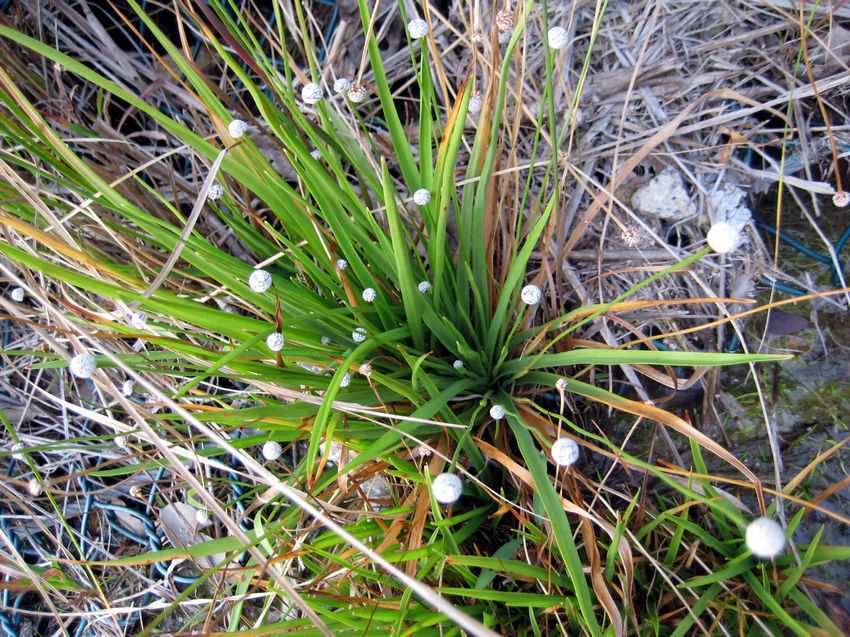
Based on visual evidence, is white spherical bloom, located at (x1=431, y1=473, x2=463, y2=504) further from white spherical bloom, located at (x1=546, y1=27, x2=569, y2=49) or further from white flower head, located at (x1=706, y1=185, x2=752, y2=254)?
white flower head, located at (x1=706, y1=185, x2=752, y2=254)

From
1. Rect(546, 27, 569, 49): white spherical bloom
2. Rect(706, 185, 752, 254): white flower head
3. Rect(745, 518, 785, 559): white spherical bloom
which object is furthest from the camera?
Rect(706, 185, 752, 254): white flower head

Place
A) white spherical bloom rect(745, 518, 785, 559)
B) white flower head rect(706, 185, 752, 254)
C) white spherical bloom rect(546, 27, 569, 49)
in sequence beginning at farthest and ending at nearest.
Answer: white flower head rect(706, 185, 752, 254) → white spherical bloom rect(546, 27, 569, 49) → white spherical bloom rect(745, 518, 785, 559)

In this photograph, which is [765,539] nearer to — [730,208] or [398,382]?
[398,382]

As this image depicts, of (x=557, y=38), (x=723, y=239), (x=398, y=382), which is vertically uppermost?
(x=557, y=38)

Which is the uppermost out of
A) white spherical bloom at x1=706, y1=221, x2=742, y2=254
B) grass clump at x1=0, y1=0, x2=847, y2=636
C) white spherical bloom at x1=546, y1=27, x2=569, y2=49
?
white spherical bloom at x1=546, y1=27, x2=569, y2=49

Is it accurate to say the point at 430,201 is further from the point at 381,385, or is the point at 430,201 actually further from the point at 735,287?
the point at 735,287

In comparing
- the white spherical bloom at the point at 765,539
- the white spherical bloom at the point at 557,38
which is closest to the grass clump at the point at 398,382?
the white spherical bloom at the point at 557,38

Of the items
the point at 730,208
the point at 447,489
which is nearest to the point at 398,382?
the point at 447,489

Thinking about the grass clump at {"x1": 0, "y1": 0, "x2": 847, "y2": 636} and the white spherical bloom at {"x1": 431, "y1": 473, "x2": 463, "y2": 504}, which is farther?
the grass clump at {"x1": 0, "y1": 0, "x2": 847, "y2": 636}

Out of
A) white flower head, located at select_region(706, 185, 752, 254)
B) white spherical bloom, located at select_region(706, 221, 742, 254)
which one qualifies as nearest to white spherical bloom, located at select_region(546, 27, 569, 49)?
white spherical bloom, located at select_region(706, 221, 742, 254)

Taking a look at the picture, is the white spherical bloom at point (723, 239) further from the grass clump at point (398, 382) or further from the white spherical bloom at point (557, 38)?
the white spherical bloom at point (557, 38)

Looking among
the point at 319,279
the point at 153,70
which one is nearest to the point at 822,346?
the point at 319,279
